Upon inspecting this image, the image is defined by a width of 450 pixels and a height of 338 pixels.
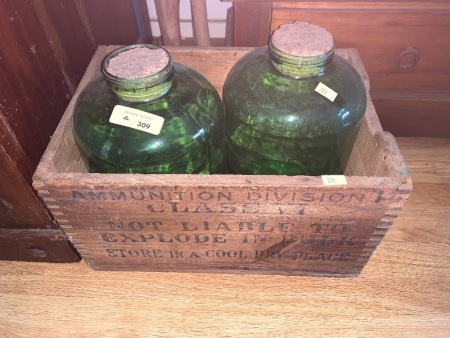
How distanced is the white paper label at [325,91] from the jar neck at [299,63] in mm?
23

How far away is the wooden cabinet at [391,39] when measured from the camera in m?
0.92

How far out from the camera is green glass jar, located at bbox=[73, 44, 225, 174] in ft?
2.18

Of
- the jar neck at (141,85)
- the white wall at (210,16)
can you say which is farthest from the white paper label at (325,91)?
the white wall at (210,16)

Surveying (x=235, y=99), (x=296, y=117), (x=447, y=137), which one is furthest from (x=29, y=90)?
(x=447, y=137)

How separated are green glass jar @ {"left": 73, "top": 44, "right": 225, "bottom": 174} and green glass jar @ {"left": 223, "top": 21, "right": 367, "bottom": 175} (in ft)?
0.22

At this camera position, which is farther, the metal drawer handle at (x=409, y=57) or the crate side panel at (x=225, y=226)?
the metal drawer handle at (x=409, y=57)

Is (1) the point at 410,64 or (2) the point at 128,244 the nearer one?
(2) the point at 128,244

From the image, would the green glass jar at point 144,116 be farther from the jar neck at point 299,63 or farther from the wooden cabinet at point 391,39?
the wooden cabinet at point 391,39

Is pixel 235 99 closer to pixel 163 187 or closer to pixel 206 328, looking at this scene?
pixel 163 187

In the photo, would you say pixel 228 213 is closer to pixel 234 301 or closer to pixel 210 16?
pixel 234 301

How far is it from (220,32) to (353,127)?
764 millimetres

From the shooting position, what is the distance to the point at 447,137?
120 centimetres

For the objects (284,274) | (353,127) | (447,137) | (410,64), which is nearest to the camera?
(353,127)

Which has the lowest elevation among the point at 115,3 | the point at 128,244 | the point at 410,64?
the point at 128,244
